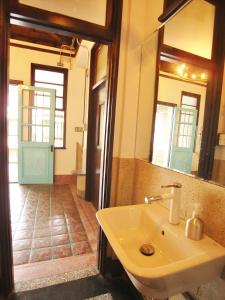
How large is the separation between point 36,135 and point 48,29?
3060mm

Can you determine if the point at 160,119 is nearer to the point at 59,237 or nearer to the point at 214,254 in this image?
the point at 214,254

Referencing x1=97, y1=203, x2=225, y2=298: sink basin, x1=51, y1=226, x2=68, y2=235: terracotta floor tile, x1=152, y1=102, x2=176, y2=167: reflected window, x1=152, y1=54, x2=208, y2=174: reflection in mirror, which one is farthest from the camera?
x1=51, y1=226, x2=68, y2=235: terracotta floor tile

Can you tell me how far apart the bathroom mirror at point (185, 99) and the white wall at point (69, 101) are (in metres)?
3.12

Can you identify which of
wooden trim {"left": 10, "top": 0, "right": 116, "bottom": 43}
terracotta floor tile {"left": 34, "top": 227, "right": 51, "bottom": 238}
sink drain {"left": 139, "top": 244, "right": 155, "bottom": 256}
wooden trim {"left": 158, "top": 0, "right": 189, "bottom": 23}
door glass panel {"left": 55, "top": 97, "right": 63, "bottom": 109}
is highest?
wooden trim {"left": 158, "top": 0, "right": 189, "bottom": 23}

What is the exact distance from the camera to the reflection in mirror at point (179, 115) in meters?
1.15

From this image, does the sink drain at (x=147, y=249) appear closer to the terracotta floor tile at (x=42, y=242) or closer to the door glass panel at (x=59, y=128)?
the terracotta floor tile at (x=42, y=242)

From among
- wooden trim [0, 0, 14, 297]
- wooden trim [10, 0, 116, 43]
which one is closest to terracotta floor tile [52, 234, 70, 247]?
wooden trim [0, 0, 14, 297]

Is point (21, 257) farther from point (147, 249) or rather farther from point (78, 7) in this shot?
point (78, 7)

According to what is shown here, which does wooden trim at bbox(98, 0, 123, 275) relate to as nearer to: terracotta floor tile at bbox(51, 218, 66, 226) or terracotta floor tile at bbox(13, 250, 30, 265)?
terracotta floor tile at bbox(13, 250, 30, 265)

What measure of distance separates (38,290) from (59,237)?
74 cm

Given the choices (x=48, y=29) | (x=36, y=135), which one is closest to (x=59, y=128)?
(x=36, y=135)

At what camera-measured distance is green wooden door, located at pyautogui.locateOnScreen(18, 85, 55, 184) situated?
401 cm

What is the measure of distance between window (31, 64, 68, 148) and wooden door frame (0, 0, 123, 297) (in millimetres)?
3077

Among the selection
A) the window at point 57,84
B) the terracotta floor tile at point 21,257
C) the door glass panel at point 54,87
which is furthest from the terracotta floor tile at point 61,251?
the door glass panel at point 54,87
